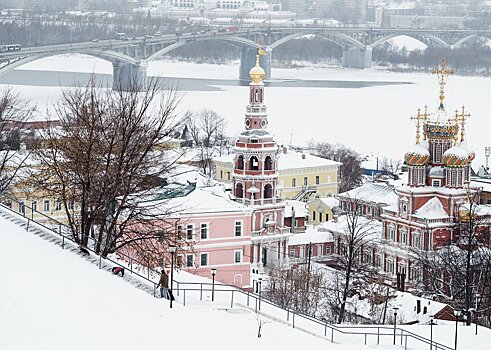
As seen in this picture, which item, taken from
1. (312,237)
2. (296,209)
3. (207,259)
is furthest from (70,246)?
(296,209)

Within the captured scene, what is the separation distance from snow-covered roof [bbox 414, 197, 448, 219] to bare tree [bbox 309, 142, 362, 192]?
260 inches

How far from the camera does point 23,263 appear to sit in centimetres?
887

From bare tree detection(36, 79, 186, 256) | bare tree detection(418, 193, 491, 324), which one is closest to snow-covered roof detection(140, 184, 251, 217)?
bare tree detection(418, 193, 491, 324)

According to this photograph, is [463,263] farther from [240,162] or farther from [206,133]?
[206,133]

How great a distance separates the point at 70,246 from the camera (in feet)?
32.2

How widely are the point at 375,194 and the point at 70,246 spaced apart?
12.0 m

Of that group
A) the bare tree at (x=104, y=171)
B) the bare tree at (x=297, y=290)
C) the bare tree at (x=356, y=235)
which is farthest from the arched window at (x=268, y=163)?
the bare tree at (x=104, y=171)

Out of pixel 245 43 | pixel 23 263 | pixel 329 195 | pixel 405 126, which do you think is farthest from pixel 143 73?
pixel 23 263

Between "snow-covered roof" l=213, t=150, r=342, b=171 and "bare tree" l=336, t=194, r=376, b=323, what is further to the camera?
"snow-covered roof" l=213, t=150, r=342, b=171

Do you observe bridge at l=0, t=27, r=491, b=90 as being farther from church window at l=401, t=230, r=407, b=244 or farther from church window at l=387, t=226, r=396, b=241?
church window at l=401, t=230, r=407, b=244

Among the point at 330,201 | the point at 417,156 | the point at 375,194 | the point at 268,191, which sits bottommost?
the point at 330,201

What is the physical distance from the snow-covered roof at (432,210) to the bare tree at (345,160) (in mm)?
6611

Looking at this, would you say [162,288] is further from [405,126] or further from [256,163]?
[405,126]

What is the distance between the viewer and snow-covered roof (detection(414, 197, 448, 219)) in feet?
59.6
